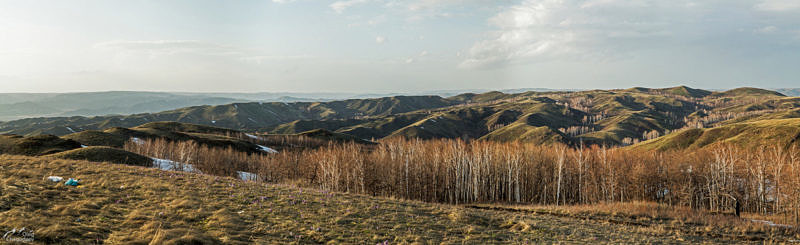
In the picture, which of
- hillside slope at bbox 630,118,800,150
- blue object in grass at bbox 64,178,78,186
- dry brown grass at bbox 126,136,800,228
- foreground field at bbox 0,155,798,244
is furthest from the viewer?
hillside slope at bbox 630,118,800,150

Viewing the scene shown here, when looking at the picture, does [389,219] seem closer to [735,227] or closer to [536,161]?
[735,227]

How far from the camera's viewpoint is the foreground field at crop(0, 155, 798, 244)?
14.5 metres

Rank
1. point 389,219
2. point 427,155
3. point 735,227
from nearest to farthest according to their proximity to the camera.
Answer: point 389,219 < point 735,227 < point 427,155

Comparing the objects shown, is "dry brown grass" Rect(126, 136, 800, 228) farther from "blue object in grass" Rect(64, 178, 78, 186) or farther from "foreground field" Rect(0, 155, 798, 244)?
"blue object in grass" Rect(64, 178, 78, 186)

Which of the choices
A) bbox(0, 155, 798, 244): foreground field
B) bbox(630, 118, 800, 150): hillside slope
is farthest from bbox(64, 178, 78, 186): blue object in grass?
bbox(630, 118, 800, 150): hillside slope

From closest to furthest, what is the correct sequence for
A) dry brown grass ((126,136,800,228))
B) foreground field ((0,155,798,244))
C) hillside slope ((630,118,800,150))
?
foreground field ((0,155,798,244)) → dry brown grass ((126,136,800,228)) → hillside slope ((630,118,800,150))

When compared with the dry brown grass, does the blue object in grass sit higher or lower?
higher

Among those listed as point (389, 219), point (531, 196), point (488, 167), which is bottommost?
point (531, 196)

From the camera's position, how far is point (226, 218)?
58.4 ft

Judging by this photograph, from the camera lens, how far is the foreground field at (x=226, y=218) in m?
14.5

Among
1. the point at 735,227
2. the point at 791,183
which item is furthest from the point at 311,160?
the point at 791,183

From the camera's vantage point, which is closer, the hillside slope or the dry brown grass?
the dry brown grass

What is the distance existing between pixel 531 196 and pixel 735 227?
175ft

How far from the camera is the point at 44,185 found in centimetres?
2092
